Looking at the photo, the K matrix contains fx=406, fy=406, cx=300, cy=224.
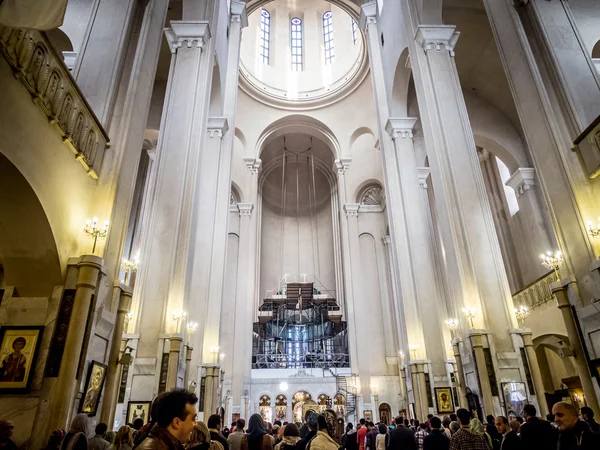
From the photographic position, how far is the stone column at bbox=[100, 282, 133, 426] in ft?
17.2

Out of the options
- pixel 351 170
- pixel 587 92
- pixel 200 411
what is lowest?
pixel 200 411

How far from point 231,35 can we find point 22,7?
14.9 meters

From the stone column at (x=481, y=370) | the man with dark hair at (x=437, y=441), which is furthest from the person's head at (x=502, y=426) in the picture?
the stone column at (x=481, y=370)

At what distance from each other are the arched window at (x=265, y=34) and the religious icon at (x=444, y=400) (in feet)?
71.0

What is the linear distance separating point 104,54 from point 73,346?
14.8ft

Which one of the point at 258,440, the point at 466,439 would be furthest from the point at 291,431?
the point at 466,439

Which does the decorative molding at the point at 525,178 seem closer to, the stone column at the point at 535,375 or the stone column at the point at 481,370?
the stone column at the point at 535,375

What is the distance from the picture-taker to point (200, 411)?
977cm

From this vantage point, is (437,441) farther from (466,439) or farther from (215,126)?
(215,126)

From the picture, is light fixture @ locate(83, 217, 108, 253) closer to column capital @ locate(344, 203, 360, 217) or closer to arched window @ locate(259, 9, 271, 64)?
column capital @ locate(344, 203, 360, 217)

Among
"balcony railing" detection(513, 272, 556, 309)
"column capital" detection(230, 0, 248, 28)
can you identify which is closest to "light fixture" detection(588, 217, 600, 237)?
"balcony railing" detection(513, 272, 556, 309)

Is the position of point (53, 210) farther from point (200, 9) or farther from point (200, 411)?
point (200, 9)

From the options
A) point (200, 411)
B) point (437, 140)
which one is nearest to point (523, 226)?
point (437, 140)

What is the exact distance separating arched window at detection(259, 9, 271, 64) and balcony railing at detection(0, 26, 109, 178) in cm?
2204
